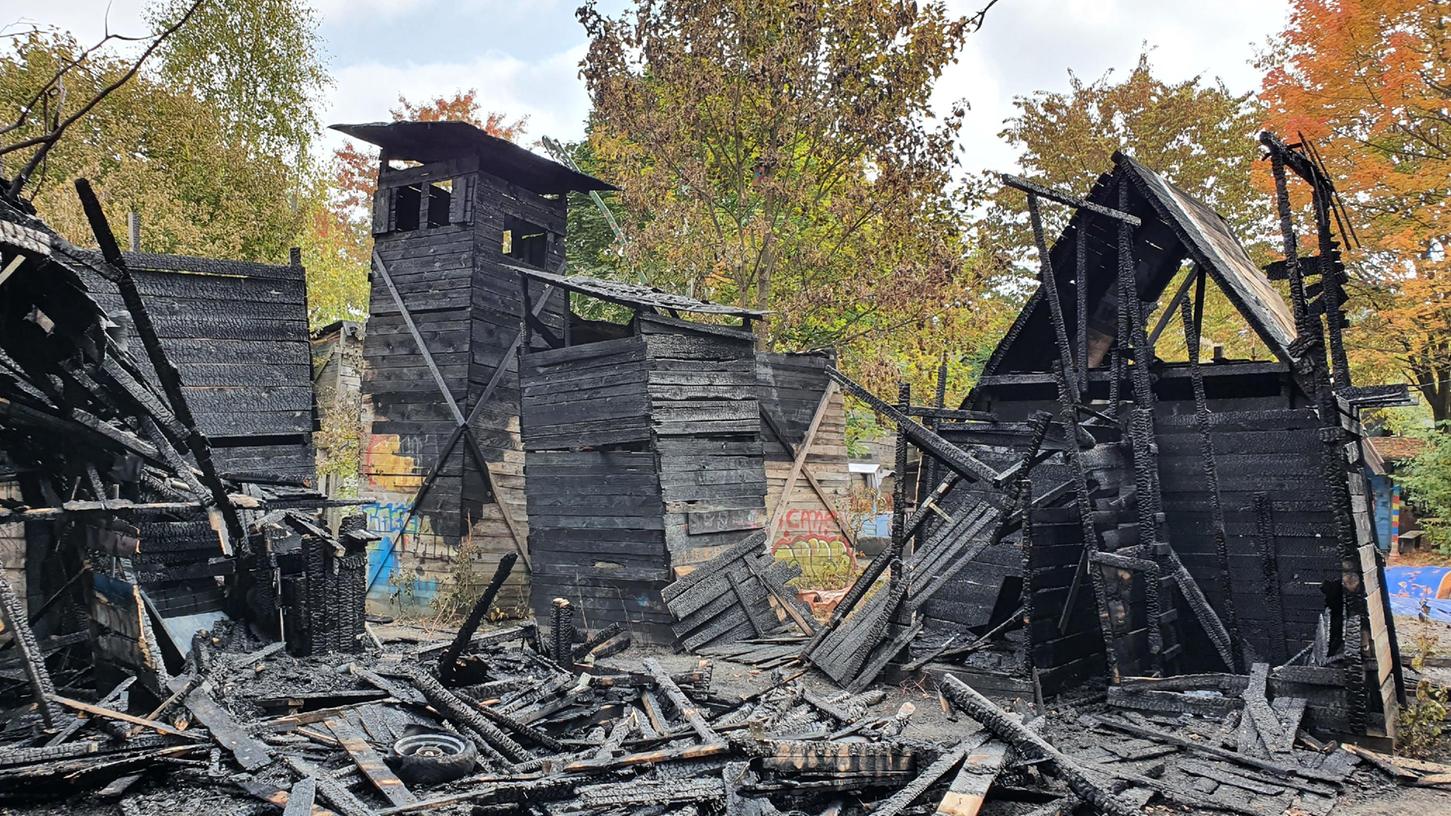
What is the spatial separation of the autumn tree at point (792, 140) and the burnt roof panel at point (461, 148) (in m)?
2.12

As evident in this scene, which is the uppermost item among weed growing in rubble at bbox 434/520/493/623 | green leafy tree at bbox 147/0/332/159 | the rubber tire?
green leafy tree at bbox 147/0/332/159

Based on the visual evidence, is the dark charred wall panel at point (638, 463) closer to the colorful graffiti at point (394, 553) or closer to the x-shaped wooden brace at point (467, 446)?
the x-shaped wooden brace at point (467, 446)

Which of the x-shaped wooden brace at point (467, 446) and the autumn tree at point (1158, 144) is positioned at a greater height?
the autumn tree at point (1158, 144)

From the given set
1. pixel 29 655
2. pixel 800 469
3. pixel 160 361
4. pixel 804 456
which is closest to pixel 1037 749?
pixel 29 655

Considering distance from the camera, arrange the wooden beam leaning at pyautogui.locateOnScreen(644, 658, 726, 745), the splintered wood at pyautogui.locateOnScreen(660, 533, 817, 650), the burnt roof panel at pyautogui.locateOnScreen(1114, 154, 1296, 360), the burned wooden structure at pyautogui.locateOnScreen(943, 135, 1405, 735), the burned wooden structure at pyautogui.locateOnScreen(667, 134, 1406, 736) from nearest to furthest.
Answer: the wooden beam leaning at pyautogui.locateOnScreen(644, 658, 726, 745) < the burned wooden structure at pyautogui.locateOnScreen(943, 135, 1405, 735) < the burned wooden structure at pyautogui.locateOnScreen(667, 134, 1406, 736) < the burnt roof panel at pyautogui.locateOnScreen(1114, 154, 1296, 360) < the splintered wood at pyautogui.locateOnScreen(660, 533, 817, 650)

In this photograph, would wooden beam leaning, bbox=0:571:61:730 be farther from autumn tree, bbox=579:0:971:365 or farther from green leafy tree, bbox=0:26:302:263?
green leafy tree, bbox=0:26:302:263

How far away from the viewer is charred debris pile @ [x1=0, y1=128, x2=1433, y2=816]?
6.27 meters

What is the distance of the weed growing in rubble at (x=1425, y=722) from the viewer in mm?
7906

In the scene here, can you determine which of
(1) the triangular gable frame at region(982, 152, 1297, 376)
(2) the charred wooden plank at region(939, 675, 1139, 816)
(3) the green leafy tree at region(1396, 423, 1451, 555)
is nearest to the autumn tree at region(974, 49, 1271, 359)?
(3) the green leafy tree at region(1396, 423, 1451, 555)

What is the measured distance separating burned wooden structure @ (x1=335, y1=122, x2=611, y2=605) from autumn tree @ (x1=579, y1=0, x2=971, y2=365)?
278cm

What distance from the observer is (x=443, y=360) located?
1616 centimetres

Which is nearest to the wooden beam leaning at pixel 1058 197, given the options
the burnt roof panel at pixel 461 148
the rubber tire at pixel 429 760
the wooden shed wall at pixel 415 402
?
→ the rubber tire at pixel 429 760

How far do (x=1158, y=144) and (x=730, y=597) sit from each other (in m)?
21.0

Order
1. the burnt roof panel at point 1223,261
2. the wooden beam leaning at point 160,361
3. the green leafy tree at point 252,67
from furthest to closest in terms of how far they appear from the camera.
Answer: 1. the green leafy tree at point 252,67
2. the burnt roof panel at point 1223,261
3. the wooden beam leaning at point 160,361
